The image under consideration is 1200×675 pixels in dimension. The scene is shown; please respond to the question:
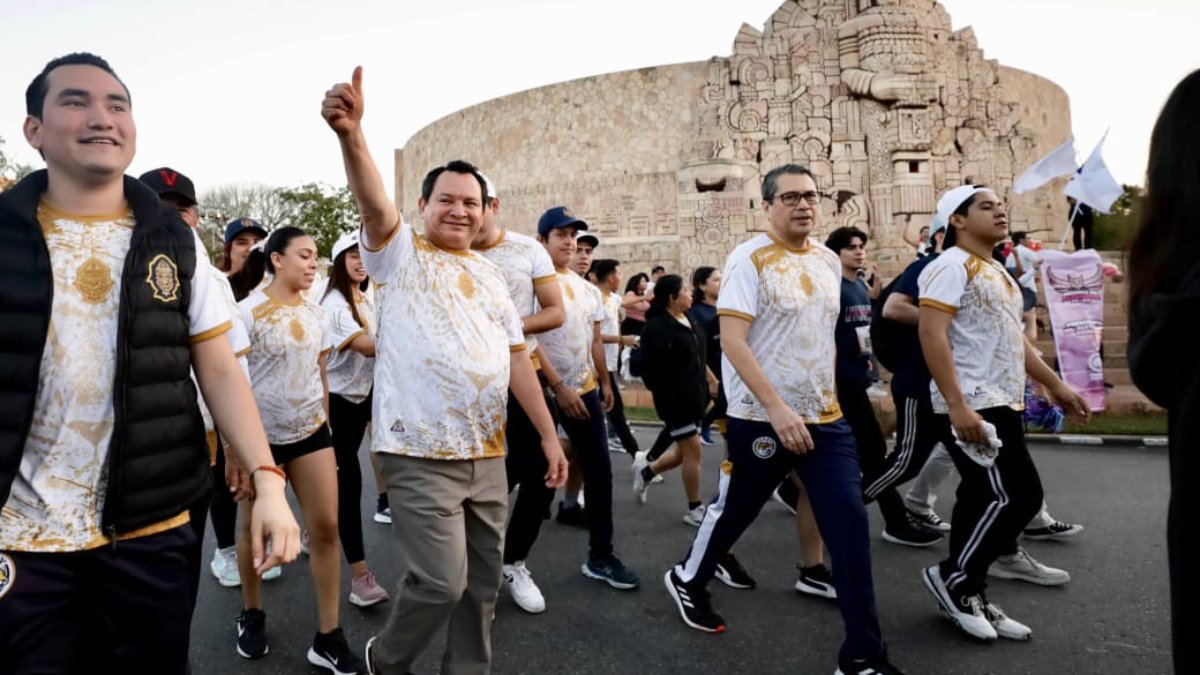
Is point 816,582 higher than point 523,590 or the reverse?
the reverse

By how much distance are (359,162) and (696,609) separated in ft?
8.06

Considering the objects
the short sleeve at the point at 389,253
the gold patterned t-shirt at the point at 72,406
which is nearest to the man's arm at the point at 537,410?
the short sleeve at the point at 389,253

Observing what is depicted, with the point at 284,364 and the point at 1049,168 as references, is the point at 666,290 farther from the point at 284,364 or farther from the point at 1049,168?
the point at 1049,168

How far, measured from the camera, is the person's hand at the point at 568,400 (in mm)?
3963

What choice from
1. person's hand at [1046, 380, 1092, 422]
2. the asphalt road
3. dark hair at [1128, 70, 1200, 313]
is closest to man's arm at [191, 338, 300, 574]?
the asphalt road

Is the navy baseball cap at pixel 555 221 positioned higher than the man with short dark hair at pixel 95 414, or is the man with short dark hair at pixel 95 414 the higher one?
the navy baseball cap at pixel 555 221

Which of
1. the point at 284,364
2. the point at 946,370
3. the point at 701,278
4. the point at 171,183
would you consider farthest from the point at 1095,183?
the point at 171,183

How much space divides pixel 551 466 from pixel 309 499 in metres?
1.08

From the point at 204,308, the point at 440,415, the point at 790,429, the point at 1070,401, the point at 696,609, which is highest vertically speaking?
the point at 204,308

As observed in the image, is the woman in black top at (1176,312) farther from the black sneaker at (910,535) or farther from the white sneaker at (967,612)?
the black sneaker at (910,535)

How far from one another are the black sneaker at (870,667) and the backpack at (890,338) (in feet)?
6.27

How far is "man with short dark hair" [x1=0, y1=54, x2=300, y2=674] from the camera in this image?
1574 millimetres

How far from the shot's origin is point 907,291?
425cm

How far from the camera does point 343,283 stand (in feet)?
14.4
